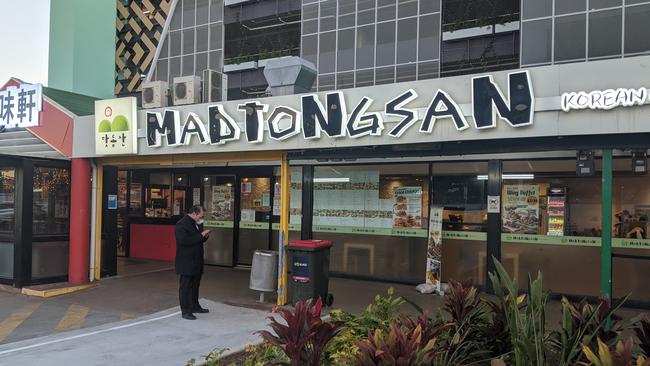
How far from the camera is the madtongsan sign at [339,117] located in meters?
6.22

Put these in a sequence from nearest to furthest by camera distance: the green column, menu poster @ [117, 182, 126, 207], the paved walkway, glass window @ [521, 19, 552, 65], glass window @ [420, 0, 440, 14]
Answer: the paved walkway < the green column < menu poster @ [117, 182, 126, 207] < glass window @ [521, 19, 552, 65] < glass window @ [420, 0, 440, 14]

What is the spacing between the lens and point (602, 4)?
69.2ft

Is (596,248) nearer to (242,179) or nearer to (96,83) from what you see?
(242,179)

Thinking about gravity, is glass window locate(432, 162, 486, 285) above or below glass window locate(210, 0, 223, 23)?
below

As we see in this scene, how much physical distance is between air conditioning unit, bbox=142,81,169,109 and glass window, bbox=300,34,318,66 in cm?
1931

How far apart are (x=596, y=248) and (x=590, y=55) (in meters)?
15.8

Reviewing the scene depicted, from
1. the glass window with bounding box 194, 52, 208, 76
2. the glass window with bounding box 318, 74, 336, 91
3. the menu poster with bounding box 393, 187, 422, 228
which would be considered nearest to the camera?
the menu poster with bounding box 393, 187, 422, 228

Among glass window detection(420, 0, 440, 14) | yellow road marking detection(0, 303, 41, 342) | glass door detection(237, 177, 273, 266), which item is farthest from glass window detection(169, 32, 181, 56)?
yellow road marking detection(0, 303, 41, 342)

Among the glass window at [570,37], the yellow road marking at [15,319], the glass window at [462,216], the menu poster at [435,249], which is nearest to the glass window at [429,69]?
the glass window at [570,37]

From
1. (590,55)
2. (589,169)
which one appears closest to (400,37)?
(590,55)

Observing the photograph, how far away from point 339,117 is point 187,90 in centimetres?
367

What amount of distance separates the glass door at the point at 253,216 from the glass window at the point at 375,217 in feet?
4.61

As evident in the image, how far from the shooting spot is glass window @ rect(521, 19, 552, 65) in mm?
22375

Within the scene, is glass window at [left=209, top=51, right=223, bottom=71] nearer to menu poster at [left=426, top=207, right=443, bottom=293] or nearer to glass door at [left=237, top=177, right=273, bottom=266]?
glass door at [left=237, top=177, right=273, bottom=266]
